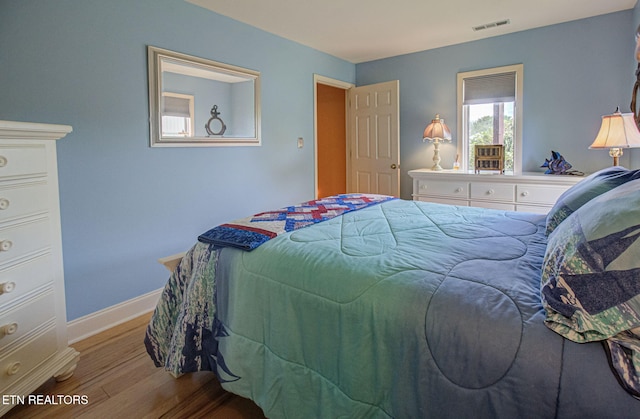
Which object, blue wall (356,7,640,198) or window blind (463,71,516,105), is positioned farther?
window blind (463,71,516,105)

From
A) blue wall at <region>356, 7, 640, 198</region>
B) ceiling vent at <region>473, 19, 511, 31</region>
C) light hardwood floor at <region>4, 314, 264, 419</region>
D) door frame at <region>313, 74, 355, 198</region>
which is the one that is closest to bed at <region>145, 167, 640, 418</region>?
light hardwood floor at <region>4, 314, 264, 419</region>

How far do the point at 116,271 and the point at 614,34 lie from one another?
459 cm

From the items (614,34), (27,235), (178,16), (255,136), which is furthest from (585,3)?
(27,235)

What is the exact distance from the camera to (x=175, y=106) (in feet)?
9.42

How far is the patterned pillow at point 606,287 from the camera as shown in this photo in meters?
0.80

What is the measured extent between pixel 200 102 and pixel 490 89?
9.91 feet

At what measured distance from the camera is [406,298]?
110 cm

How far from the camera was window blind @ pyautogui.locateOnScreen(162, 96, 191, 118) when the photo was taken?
2797 mm

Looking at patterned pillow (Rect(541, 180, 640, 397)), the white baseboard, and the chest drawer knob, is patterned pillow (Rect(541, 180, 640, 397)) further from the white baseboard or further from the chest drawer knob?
the white baseboard

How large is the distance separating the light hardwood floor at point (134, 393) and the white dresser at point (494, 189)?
296cm

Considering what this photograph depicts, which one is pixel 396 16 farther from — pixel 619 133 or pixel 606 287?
pixel 606 287

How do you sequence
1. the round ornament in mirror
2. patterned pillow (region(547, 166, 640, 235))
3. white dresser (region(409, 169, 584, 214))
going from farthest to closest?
white dresser (region(409, 169, 584, 214)) → the round ornament in mirror → patterned pillow (region(547, 166, 640, 235))

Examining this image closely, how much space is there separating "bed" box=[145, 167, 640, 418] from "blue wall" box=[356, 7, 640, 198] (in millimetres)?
2219

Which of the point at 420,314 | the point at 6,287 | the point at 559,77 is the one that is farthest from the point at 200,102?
the point at 559,77
